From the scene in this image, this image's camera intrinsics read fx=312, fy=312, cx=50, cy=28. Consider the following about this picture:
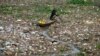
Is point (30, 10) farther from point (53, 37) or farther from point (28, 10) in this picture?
point (53, 37)

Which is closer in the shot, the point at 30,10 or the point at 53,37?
the point at 53,37

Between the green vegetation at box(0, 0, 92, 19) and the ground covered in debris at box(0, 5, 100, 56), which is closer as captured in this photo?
the ground covered in debris at box(0, 5, 100, 56)

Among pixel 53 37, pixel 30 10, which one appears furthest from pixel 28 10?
pixel 53 37

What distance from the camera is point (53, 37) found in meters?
13.0

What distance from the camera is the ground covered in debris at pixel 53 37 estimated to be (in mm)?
11136

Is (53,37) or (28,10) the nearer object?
(53,37)

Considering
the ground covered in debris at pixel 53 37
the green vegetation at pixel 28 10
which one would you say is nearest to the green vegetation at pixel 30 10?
the green vegetation at pixel 28 10

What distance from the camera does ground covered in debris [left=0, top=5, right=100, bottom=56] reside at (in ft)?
36.5

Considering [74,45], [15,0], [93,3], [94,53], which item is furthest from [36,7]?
[94,53]

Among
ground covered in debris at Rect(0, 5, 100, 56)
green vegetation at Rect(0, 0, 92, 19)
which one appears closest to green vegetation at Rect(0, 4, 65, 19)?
green vegetation at Rect(0, 0, 92, 19)

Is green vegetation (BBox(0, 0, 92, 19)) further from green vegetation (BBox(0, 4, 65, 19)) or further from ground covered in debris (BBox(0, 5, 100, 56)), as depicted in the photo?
ground covered in debris (BBox(0, 5, 100, 56))

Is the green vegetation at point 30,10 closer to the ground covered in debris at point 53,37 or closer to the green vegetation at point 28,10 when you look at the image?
the green vegetation at point 28,10

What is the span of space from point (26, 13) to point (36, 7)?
5.34ft

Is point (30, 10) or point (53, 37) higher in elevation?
point (53, 37)
